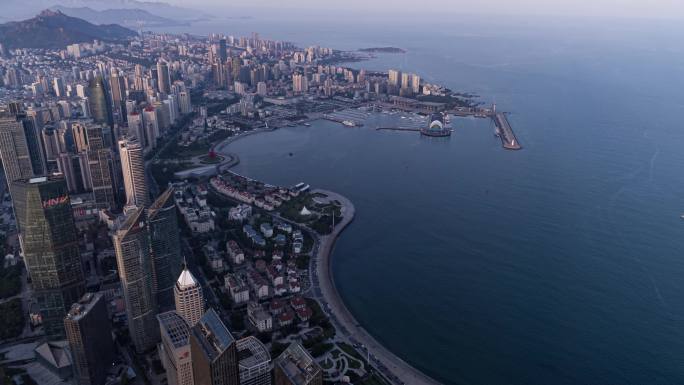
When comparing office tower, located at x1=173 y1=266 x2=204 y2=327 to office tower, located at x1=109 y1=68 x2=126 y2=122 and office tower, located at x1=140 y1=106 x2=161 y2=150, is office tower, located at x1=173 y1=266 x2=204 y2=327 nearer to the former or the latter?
office tower, located at x1=140 y1=106 x2=161 y2=150

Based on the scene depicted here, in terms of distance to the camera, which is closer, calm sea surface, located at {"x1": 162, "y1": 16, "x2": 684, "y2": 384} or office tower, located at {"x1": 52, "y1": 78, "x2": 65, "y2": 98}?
calm sea surface, located at {"x1": 162, "y1": 16, "x2": 684, "y2": 384}

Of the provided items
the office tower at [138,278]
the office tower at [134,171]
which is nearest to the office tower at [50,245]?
the office tower at [138,278]

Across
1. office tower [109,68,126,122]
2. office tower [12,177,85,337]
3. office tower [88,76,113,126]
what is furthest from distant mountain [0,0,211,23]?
office tower [12,177,85,337]

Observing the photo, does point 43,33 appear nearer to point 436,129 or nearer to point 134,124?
point 134,124

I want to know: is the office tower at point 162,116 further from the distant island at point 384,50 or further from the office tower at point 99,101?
the distant island at point 384,50

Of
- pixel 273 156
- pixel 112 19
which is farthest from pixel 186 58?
pixel 112 19

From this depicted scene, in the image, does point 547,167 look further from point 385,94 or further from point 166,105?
point 166,105
